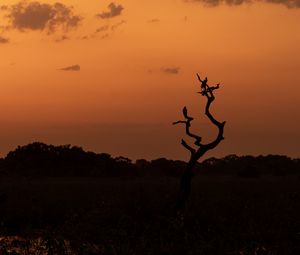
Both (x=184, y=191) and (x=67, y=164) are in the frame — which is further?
(x=67, y=164)

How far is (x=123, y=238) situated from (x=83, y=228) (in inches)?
99.7

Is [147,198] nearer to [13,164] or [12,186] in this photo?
[12,186]

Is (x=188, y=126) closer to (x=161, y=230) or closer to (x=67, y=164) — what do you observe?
(x=161, y=230)

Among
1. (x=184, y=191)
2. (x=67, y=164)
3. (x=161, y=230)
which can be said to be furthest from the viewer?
(x=67, y=164)

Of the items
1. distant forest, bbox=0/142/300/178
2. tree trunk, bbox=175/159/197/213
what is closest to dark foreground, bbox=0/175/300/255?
tree trunk, bbox=175/159/197/213

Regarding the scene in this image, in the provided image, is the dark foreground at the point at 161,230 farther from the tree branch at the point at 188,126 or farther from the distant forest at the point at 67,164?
the distant forest at the point at 67,164

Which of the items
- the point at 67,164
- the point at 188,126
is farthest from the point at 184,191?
the point at 67,164

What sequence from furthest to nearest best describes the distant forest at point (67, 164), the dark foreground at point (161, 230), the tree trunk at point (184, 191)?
1. the distant forest at point (67, 164)
2. the tree trunk at point (184, 191)
3. the dark foreground at point (161, 230)

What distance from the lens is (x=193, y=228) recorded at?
22609mm

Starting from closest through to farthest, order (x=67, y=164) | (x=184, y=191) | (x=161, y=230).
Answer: (x=161, y=230), (x=184, y=191), (x=67, y=164)

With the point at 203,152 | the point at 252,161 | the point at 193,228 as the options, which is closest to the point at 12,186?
the point at 203,152

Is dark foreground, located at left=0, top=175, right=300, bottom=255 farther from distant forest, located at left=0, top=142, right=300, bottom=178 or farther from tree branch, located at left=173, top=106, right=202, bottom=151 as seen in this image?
distant forest, located at left=0, top=142, right=300, bottom=178

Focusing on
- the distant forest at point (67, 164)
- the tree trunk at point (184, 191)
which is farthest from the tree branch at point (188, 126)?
the distant forest at point (67, 164)

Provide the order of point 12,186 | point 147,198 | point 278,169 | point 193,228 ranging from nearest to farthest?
point 193,228, point 147,198, point 12,186, point 278,169
